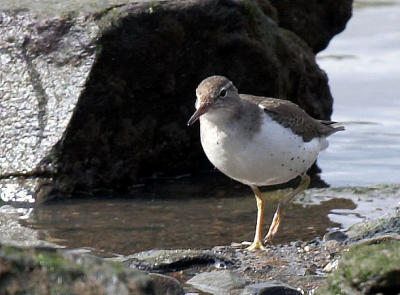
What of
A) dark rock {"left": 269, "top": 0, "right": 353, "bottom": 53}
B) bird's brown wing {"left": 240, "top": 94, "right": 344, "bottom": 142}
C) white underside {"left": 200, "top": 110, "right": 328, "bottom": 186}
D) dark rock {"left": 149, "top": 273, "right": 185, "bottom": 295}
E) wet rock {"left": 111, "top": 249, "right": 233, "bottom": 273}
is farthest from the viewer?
dark rock {"left": 269, "top": 0, "right": 353, "bottom": 53}

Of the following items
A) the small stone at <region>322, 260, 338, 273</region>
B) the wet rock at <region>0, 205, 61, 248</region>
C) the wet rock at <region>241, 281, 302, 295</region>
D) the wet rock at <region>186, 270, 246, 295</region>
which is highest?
the wet rock at <region>241, 281, 302, 295</region>

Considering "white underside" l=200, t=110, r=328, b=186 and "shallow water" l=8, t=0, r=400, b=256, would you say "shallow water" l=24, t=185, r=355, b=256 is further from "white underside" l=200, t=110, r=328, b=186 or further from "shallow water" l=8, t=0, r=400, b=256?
"white underside" l=200, t=110, r=328, b=186

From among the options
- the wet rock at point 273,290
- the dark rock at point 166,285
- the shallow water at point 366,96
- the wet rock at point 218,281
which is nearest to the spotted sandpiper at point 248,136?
the wet rock at point 218,281

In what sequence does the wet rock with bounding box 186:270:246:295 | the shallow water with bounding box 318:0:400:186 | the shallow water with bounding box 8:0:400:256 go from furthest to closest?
1. the shallow water with bounding box 318:0:400:186
2. the shallow water with bounding box 8:0:400:256
3. the wet rock with bounding box 186:270:246:295

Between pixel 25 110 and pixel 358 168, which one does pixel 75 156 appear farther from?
pixel 358 168

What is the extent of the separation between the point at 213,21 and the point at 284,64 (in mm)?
1156

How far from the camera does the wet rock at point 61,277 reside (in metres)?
4.59

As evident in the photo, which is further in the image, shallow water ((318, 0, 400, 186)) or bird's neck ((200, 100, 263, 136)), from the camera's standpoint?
shallow water ((318, 0, 400, 186))

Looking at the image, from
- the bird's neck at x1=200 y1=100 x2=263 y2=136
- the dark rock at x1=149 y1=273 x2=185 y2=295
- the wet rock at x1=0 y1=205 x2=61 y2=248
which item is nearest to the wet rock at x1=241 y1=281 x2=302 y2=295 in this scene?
the dark rock at x1=149 y1=273 x2=185 y2=295

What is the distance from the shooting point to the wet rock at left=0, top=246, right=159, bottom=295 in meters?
4.59

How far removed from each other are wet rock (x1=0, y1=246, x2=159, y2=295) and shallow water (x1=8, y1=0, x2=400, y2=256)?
3.03 m

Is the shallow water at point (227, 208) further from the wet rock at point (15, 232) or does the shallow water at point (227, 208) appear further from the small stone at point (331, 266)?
the small stone at point (331, 266)

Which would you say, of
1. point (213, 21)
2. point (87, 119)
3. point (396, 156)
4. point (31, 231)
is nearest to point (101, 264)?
point (31, 231)

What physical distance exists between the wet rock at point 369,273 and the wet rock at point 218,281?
1194 millimetres
